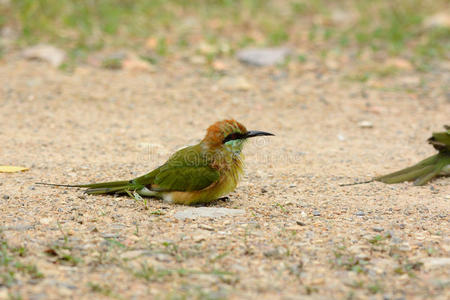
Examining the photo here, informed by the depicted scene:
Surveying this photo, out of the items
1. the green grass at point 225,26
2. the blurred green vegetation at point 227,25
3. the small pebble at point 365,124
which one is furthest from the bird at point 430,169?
the blurred green vegetation at point 227,25

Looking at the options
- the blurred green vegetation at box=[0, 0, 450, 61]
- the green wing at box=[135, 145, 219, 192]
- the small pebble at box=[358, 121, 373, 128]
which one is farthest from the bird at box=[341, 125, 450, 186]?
the blurred green vegetation at box=[0, 0, 450, 61]

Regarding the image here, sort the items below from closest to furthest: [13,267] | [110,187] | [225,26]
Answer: [13,267] → [110,187] → [225,26]

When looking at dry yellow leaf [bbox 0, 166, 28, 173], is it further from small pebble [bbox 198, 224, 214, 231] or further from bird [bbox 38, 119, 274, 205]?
small pebble [bbox 198, 224, 214, 231]

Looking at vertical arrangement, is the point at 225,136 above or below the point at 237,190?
above

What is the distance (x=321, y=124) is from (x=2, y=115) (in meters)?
2.92

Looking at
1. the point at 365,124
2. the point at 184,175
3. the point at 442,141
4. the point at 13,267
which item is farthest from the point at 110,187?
the point at 365,124

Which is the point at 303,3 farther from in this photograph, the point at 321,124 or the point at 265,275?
the point at 265,275

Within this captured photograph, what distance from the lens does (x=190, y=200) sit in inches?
141

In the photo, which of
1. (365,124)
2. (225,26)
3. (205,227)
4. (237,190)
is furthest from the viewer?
(225,26)

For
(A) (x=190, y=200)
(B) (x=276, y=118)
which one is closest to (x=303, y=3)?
(B) (x=276, y=118)

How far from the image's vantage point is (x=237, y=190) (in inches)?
158

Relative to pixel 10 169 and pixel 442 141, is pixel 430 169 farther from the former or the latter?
pixel 10 169

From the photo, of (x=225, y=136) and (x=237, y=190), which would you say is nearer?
(x=225, y=136)

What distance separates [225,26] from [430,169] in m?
4.63
